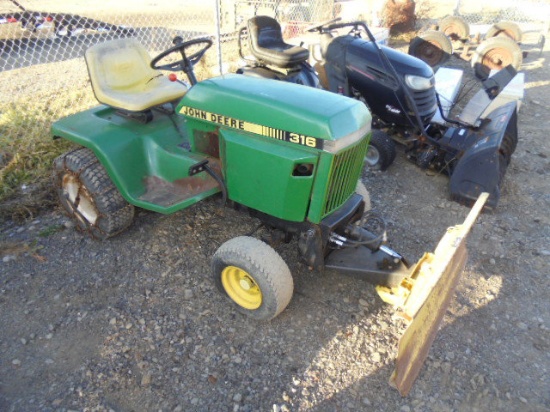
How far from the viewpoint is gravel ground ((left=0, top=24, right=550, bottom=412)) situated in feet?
6.94

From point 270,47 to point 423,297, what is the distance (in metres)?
3.42

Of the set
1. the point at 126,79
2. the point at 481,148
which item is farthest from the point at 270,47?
the point at 481,148

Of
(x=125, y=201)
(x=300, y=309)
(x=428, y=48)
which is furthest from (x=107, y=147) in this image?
(x=428, y=48)

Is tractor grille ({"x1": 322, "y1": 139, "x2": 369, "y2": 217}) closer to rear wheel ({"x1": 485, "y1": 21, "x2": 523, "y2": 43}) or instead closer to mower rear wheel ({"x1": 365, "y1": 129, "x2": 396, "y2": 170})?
mower rear wheel ({"x1": 365, "y1": 129, "x2": 396, "y2": 170})

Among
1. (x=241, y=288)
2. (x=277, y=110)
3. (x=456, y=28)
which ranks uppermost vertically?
(x=277, y=110)

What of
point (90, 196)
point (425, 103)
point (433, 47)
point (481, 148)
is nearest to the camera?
point (90, 196)

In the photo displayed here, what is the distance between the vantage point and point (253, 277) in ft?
7.51

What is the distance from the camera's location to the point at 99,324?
8.07 ft

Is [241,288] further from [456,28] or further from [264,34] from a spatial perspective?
[456,28]

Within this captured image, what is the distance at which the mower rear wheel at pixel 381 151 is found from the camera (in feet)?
13.2

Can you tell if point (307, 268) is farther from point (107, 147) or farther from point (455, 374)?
point (107, 147)

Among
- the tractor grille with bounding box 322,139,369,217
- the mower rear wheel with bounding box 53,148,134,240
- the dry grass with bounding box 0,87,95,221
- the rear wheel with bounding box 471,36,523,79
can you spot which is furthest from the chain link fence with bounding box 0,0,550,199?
the tractor grille with bounding box 322,139,369,217

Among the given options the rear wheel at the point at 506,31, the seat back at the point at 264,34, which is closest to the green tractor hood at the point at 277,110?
the seat back at the point at 264,34

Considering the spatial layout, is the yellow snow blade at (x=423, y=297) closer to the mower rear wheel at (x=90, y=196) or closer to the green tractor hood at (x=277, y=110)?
the green tractor hood at (x=277, y=110)
